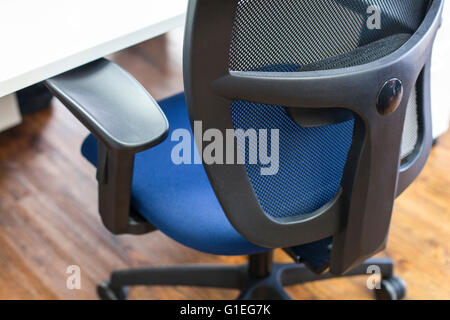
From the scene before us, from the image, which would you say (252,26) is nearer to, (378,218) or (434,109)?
(378,218)

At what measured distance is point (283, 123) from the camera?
846mm

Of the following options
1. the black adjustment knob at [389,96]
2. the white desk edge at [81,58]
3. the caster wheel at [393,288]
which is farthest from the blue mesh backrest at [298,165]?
the caster wheel at [393,288]

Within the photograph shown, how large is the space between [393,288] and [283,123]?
0.78 m

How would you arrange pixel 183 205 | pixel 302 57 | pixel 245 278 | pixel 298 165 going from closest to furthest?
pixel 302 57 → pixel 298 165 → pixel 183 205 → pixel 245 278

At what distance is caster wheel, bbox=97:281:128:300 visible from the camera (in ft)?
4.84

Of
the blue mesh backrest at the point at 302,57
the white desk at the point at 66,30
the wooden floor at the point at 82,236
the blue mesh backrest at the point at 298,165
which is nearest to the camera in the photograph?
the blue mesh backrest at the point at 302,57

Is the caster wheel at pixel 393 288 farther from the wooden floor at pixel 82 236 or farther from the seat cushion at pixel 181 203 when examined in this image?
the seat cushion at pixel 181 203

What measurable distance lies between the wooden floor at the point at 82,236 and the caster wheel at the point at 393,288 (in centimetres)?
5

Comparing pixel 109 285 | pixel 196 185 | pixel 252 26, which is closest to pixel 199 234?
pixel 196 185

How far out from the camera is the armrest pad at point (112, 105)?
2.82 feet

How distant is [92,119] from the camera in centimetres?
88

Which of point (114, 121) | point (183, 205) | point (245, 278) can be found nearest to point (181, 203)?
point (183, 205)

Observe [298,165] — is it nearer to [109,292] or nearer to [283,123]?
[283,123]

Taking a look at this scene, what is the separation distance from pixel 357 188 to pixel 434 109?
3.11ft
